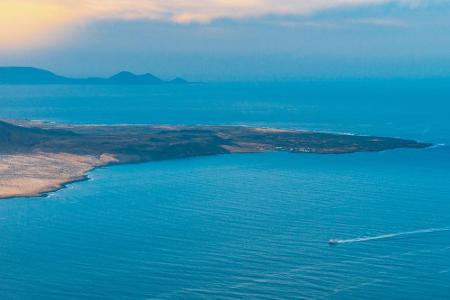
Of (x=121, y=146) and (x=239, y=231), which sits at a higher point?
(x=121, y=146)

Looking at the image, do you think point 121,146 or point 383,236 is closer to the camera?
point 383,236

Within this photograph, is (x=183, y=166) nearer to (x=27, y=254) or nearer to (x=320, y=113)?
(x=27, y=254)

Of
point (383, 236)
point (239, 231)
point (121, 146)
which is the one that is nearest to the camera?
point (383, 236)

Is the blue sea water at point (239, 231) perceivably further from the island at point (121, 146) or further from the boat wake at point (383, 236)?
the island at point (121, 146)

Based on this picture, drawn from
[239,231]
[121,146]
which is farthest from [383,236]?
[121,146]

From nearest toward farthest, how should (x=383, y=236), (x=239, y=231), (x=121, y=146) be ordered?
(x=383, y=236)
(x=239, y=231)
(x=121, y=146)

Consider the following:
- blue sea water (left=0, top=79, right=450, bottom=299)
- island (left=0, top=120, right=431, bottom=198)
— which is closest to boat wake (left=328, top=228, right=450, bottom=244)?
blue sea water (left=0, top=79, right=450, bottom=299)

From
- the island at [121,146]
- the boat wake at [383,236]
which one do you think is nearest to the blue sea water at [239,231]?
the boat wake at [383,236]

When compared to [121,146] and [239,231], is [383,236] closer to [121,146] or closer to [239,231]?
[239,231]

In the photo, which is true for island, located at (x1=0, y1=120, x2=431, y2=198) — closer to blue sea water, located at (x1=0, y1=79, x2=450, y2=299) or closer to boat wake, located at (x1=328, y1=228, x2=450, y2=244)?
blue sea water, located at (x1=0, y1=79, x2=450, y2=299)
